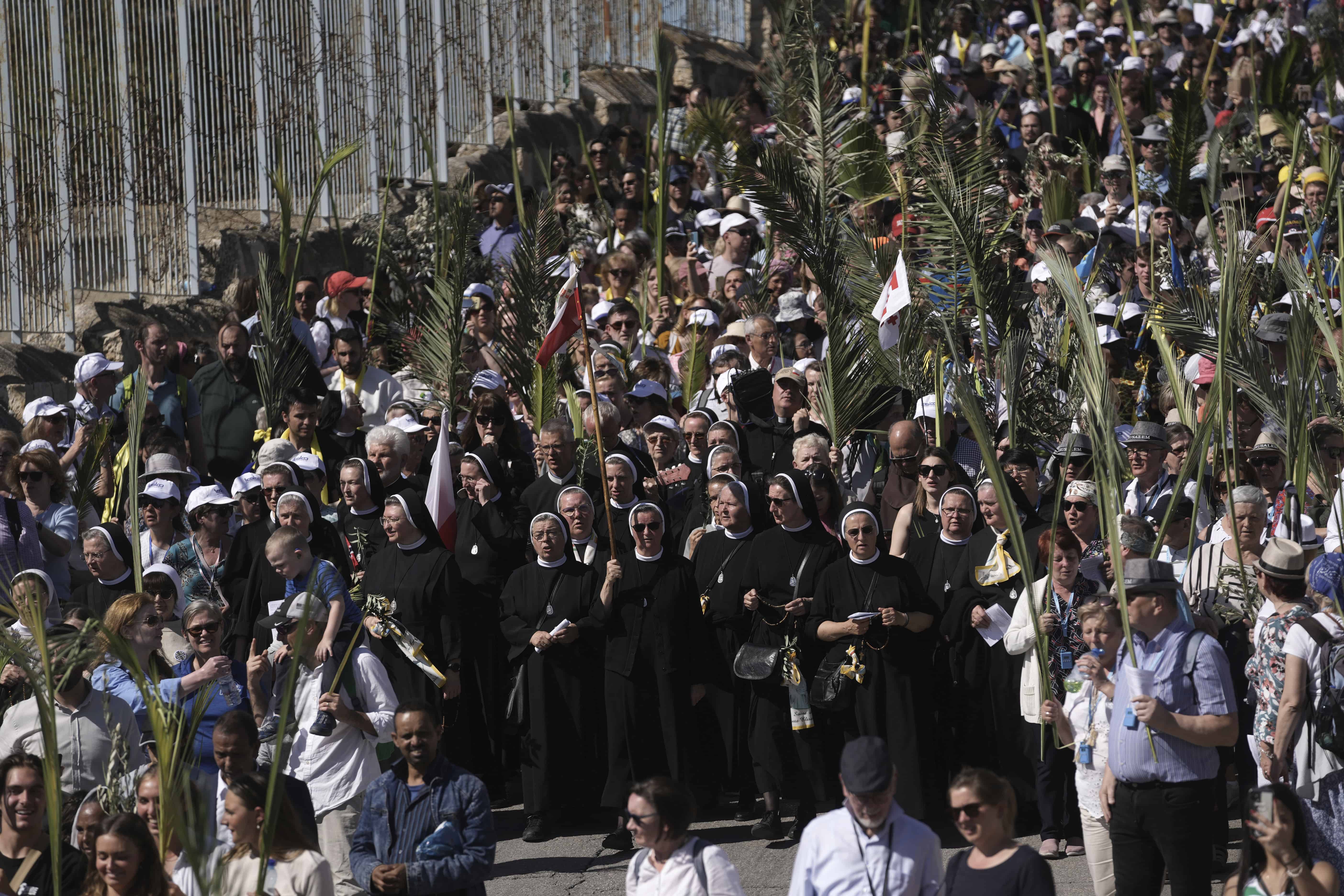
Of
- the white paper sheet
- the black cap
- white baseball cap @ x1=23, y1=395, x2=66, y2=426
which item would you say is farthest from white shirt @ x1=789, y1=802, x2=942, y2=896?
white baseball cap @ x1=23, y1=395, x2=66, y2=426

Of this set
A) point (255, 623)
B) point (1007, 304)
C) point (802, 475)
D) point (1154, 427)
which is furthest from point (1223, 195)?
point (255, 623)

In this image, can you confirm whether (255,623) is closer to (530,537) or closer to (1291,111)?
(530,537)

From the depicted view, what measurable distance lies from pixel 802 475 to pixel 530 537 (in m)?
1.53

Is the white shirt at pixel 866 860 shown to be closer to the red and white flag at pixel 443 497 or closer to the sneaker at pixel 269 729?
the sneaker at pixel 269 729

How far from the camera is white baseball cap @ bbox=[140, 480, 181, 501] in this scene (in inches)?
403

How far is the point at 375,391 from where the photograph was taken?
499 inches

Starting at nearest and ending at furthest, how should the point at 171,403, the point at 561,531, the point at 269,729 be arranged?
the point at 269,729 → the point at 561,531 → the point at 171,403

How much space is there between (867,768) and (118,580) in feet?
17.0

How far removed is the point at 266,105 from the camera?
16234mm

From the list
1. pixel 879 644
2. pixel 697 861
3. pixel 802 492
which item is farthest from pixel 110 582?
pixel 697 861

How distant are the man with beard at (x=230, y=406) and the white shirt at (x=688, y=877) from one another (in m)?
6.56

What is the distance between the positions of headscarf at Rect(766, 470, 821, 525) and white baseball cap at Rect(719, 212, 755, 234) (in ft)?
18.4

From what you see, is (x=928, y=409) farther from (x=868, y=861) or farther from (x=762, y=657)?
(x=868, y=861)

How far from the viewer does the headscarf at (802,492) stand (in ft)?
30.3
